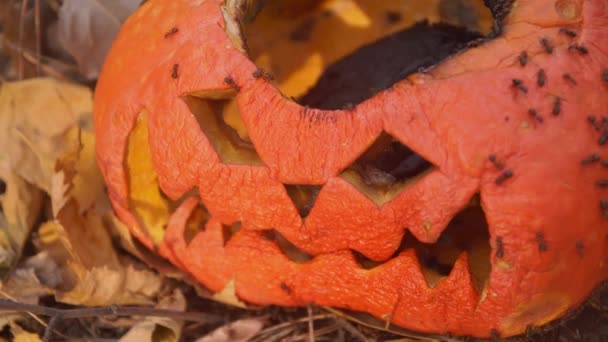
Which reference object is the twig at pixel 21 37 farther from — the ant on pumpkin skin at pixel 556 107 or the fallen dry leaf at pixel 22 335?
the ant on pumpkin skin at pixel 556 107

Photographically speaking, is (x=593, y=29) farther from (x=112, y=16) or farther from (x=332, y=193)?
(x=112, y=16)

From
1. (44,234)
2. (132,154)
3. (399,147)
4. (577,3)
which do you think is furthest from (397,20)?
(44,234)

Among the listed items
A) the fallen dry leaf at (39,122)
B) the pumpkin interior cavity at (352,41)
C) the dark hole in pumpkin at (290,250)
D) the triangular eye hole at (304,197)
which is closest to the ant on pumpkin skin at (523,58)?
the triangular eye hole at (304,197)

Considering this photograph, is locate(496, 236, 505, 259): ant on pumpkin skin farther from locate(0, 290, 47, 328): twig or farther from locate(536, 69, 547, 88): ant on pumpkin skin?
locate(0, 290, 47, 328): twig

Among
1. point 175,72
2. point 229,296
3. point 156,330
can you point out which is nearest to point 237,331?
point 229,296

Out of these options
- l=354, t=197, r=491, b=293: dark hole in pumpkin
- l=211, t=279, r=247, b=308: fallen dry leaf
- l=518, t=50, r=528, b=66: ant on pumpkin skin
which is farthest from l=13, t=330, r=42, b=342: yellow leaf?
l=518, t=50, r=528, b=66: ant on pumpkin skin

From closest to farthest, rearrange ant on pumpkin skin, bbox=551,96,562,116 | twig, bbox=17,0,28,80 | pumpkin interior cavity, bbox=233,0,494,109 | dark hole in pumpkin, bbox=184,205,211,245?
1. ant on pumpkin skin, bbox=551,96,562,116
2. dark hole in pumpkin, bbox=184,205,211,245
3. pumpkin interior cavity, bbox=233,0,494,109
4. twig, bbox=17,0,28,80
